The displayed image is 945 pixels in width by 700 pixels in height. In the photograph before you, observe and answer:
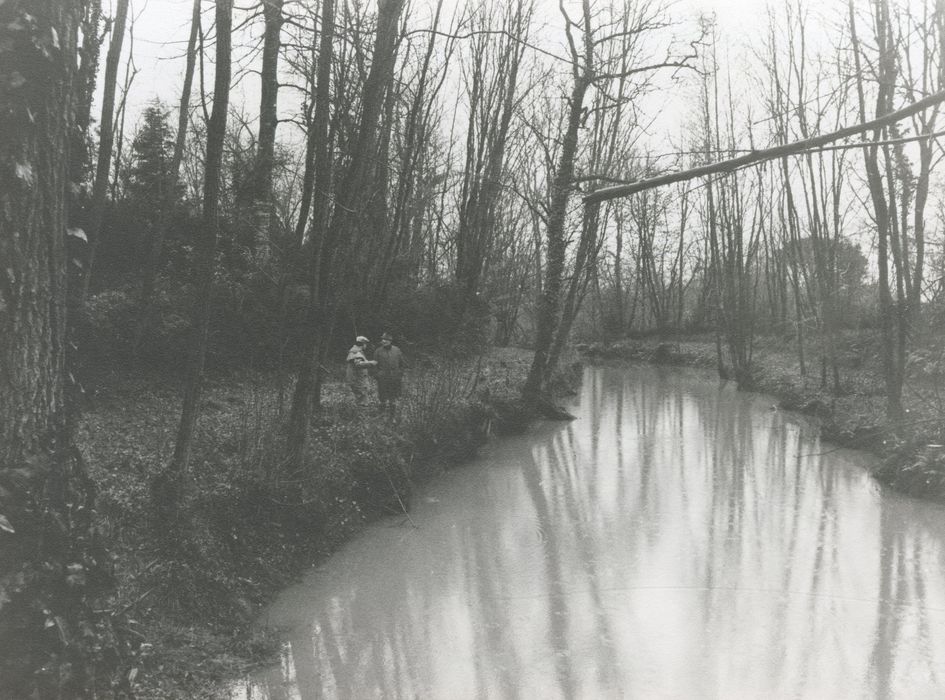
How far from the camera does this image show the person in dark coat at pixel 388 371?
12930 mm

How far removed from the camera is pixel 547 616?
7.44m

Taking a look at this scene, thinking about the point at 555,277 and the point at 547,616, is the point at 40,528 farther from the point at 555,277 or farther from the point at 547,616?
the point at 555,277

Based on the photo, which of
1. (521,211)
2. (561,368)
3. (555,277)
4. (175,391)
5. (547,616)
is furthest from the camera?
(521,211)

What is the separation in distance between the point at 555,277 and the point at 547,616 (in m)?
10.9

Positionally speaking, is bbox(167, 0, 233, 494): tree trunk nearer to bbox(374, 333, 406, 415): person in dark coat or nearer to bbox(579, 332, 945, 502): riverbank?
bbox(374, 333, 406, 415): person in dark coat

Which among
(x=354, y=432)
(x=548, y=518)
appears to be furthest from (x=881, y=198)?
(x=354, y=432)

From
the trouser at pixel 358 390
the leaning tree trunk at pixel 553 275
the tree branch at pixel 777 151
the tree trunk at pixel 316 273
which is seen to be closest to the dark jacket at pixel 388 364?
the trouser at pixel 358 390

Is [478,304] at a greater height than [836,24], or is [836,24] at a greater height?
[836,24]

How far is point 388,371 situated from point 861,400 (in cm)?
1142

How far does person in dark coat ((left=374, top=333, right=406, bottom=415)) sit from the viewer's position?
12.9m

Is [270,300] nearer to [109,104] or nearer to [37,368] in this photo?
[109,104]

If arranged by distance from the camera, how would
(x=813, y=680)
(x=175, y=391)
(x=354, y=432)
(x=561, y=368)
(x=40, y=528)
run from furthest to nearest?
(x=561, y=368)
(x=175, y=391)
(x=354, y=432)
(x=813, y=680)
(x=40, y=528)

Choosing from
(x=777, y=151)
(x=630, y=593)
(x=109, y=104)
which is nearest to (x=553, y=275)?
(x=109, y=104)

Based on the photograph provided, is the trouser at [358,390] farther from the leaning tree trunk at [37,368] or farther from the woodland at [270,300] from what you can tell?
the leaning tree trunk at [37,368]
